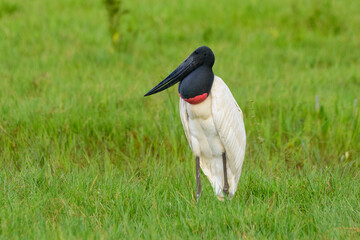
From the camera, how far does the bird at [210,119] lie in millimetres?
2896

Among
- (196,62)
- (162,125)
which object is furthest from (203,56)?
(162,125)

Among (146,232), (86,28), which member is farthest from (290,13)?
(146,232)

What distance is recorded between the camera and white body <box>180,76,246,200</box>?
9.68 feet

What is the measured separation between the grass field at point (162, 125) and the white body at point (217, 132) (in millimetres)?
173

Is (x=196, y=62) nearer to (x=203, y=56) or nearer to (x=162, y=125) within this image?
(x=203, y=56)

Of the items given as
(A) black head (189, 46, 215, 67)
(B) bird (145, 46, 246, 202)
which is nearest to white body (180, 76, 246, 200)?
(B) bird (145, 46, 246, 202)

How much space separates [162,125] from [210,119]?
1.54m

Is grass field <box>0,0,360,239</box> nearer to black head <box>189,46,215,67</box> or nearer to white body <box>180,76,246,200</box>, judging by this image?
white body <box>180,76,246,200</box>

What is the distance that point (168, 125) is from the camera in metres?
4.49

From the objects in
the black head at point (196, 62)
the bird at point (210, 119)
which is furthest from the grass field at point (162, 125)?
the black head at point (196, 62)

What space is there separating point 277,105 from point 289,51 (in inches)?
102

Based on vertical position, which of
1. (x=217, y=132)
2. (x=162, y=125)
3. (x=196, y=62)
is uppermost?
(x=196, y=62)

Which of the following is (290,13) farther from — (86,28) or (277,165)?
(277,165)

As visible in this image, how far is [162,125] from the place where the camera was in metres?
4.50
